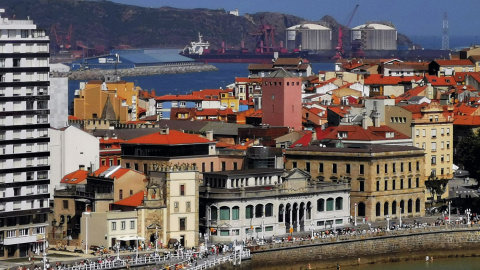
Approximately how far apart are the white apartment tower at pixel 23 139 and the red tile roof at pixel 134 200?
3791 millimetres

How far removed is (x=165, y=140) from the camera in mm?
85375

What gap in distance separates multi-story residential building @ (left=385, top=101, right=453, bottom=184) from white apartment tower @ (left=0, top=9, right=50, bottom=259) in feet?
97.6

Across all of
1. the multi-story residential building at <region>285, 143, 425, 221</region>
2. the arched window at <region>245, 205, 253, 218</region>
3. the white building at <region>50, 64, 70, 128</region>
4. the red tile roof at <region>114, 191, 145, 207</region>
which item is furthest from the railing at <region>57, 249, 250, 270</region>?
the white building at <region>50, 64, 70, 128</region>

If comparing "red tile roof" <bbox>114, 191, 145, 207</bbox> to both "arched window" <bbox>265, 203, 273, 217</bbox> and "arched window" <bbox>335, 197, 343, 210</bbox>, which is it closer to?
"arched window" <bbox>265, 203, 273, 217</bbox>

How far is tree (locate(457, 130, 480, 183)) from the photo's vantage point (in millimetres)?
98312

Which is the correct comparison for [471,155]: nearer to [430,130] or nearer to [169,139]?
[430,130]

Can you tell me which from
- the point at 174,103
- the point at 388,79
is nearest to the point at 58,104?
the point at 174,103

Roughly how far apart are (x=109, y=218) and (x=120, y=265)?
5.64 m

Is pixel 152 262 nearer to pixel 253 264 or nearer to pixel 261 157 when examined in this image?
pixel 253 264

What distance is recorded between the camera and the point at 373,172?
88.6m

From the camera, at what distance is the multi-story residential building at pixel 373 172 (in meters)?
88.5

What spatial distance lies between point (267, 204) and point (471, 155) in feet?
69.1

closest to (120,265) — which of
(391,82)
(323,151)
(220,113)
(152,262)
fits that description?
(152,262)

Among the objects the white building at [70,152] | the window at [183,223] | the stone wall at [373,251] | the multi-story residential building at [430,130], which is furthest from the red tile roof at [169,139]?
the multi-story residential building at [430,130]
